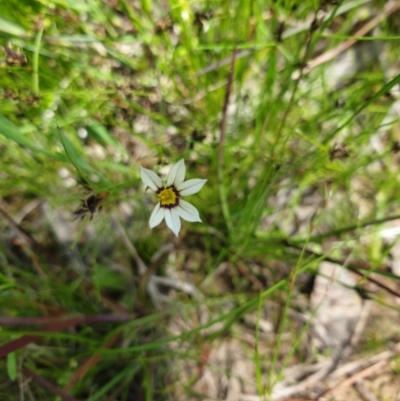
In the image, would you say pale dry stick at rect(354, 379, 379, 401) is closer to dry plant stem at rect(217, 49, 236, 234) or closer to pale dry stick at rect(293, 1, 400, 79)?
dry plant stem at rect(217, 49, 236, 234)

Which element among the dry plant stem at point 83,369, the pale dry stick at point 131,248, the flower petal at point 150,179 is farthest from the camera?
the pale dry stick at point 131,248

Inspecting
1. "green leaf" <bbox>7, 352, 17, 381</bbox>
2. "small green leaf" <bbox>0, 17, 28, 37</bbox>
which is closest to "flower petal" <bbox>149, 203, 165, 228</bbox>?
"green leaf" <bbox>7, 352, 17, 381</bbox>

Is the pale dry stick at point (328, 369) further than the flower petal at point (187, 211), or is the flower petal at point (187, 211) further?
the pale dry stick at point (328, 369)

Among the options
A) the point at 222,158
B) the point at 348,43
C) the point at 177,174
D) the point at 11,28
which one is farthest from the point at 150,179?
the point at 348,43

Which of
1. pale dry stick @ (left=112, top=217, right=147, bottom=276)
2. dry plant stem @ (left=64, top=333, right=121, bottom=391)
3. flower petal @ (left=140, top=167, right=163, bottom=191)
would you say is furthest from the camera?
pale dry stick @ (left=112, top=217, right=147, bottom=276)

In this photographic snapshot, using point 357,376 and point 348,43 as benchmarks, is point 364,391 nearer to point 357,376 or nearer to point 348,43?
point 357,376

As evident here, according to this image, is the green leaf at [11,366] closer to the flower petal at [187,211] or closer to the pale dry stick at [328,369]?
Result: the flower petal at [187,211]

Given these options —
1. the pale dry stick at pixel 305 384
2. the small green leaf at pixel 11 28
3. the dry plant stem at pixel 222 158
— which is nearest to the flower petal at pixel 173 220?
the dry plant stem at pixel 222 158
